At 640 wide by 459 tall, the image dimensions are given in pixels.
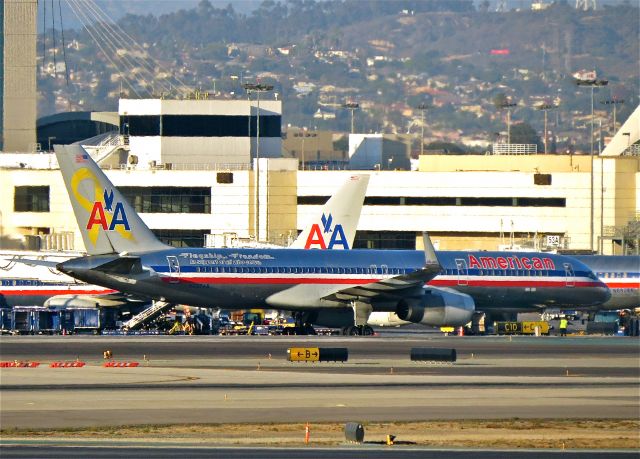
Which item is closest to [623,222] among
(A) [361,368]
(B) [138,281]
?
(B) [138,281]

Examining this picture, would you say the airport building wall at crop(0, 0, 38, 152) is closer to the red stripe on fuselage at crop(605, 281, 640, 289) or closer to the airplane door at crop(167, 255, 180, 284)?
the red stripe on fuselage at crop(605, 281, 640, 289)

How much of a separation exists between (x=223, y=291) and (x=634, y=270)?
3070cm

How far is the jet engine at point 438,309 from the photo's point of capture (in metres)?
78.0

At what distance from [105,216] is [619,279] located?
35.0 m

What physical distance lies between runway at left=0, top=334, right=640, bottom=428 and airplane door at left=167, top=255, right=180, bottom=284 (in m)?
3.75

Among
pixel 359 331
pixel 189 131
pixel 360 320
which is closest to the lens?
pixel 359 331

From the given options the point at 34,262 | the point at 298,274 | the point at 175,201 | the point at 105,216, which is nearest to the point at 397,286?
the point at 298,274

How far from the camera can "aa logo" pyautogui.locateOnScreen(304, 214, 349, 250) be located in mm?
94000

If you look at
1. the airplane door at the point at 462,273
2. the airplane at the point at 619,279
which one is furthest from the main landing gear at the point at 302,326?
the airplane at the point at 619,279

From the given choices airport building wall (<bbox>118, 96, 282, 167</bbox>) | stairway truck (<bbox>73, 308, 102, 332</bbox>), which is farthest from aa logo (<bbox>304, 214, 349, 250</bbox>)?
airport building wall (<bbox>118, 96, 282, 167</bbox>)

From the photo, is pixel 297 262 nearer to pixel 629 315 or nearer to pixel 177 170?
pixel 629 315

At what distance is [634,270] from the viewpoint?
94625mm

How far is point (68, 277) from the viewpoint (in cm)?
9181

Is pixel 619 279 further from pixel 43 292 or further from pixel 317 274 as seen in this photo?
pixel 43 292
